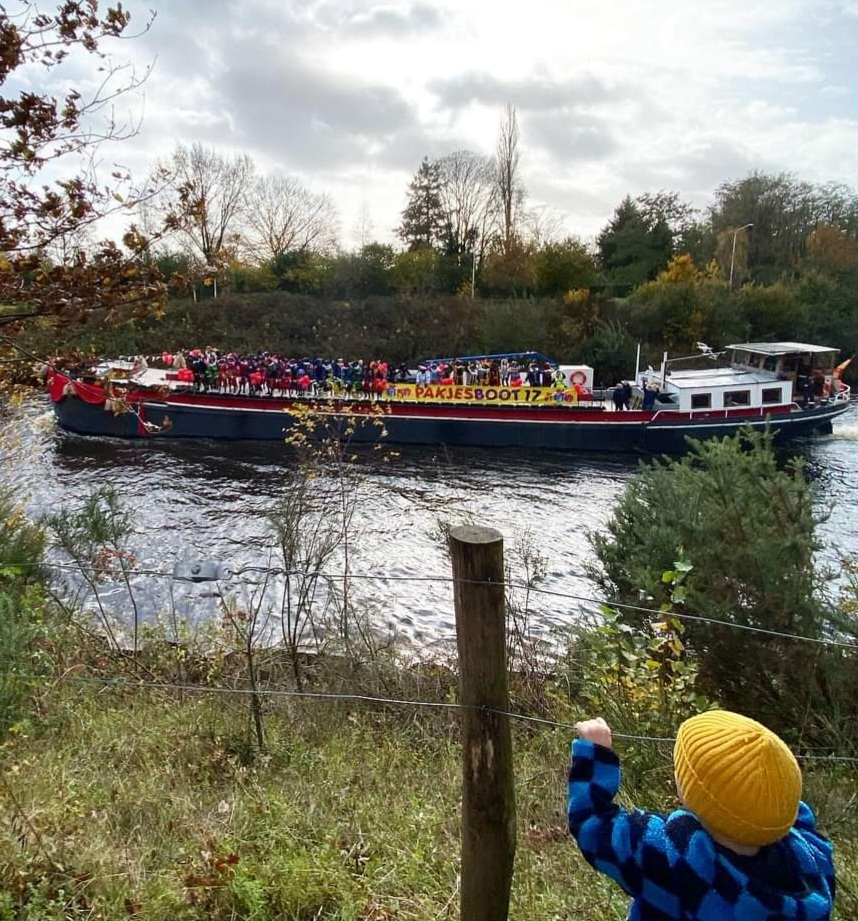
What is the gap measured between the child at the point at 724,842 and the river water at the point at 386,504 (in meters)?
7.92

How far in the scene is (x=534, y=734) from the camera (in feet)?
19.2

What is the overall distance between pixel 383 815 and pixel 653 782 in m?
1.81

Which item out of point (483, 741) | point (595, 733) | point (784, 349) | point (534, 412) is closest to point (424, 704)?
point (483, 741)

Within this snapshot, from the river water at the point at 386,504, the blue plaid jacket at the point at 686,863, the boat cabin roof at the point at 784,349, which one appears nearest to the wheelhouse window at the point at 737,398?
the boat cabin roof at the point at 784,349

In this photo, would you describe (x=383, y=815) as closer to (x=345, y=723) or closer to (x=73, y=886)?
(x=73, y=886)

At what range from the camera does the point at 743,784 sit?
1.56m

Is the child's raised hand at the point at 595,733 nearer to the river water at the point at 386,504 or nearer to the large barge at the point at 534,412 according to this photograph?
the river water at the point at 386,504

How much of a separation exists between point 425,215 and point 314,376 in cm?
2578

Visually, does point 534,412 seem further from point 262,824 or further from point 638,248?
point 638,248

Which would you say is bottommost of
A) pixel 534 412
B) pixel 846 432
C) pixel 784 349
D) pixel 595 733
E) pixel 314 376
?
pixel 846 432

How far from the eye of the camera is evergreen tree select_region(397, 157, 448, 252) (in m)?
47.8

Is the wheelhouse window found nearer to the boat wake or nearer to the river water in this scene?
the river water

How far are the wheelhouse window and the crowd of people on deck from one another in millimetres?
5453

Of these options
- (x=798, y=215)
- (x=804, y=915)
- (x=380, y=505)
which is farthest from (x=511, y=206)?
(x=804, y=915)
